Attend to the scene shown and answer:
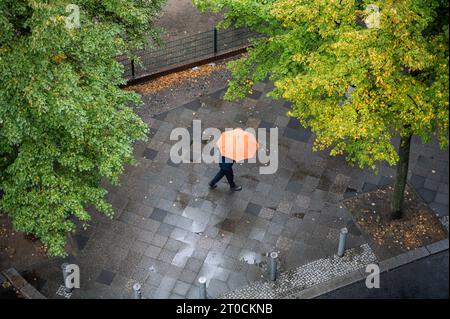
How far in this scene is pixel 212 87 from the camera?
18109 millimetres

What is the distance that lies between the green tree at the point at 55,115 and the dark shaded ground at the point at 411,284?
5.79 meters

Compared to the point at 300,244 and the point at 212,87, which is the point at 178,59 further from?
the point at 300,244

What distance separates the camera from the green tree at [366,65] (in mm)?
10602

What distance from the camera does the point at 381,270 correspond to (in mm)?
13867

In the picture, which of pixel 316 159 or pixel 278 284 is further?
pixel 316 159

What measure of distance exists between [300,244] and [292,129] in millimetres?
3754

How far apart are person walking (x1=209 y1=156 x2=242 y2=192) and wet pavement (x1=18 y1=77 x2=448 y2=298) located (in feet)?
0.63

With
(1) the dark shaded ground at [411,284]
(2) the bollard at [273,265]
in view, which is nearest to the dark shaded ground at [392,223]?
(1) the dark shaded ground at [411,284]

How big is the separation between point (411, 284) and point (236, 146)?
4.95m

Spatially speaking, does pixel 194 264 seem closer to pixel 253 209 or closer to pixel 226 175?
pixel 253 209

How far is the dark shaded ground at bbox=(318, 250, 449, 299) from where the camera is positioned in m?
13.5

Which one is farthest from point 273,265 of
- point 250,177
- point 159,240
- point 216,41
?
point 216,41

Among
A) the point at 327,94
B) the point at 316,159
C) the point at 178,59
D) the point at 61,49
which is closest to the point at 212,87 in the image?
the point at 178,59

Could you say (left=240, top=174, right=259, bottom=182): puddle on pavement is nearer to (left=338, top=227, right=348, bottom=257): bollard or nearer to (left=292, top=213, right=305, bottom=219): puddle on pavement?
(left=292, top=213, right=305, bottom=219): puddle on pavement
